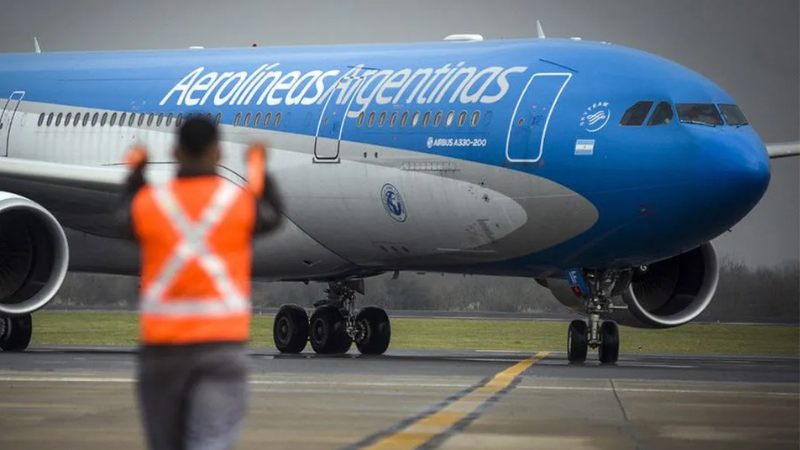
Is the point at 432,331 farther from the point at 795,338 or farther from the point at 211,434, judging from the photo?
the point at 211,434

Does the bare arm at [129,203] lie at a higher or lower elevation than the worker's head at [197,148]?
lower

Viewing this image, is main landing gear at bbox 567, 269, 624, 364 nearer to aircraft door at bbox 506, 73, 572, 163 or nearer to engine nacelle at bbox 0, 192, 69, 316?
aircraft door at bbox 506, 73, 572, 163

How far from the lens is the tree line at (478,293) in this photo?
37.8 metres

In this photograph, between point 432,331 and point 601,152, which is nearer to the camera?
point 601,152

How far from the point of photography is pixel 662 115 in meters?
20.1

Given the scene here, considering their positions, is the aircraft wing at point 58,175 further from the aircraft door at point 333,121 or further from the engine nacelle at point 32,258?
the aircraft door at point 333,121

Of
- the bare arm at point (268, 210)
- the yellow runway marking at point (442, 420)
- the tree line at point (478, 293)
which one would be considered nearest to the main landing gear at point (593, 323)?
the yellow runway marking at point (442, 420)

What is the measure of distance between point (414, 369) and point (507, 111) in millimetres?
3384

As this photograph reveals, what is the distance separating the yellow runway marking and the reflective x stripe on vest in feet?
14.4

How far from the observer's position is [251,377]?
17594mm

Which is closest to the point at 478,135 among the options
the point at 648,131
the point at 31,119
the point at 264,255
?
the point at 648,131

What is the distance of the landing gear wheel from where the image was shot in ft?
81.1

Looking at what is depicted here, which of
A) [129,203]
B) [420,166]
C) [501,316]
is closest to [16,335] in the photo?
[420,166]

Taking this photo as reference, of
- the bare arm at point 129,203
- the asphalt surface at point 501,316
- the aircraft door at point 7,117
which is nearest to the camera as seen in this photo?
the bare arm at point 129,203
